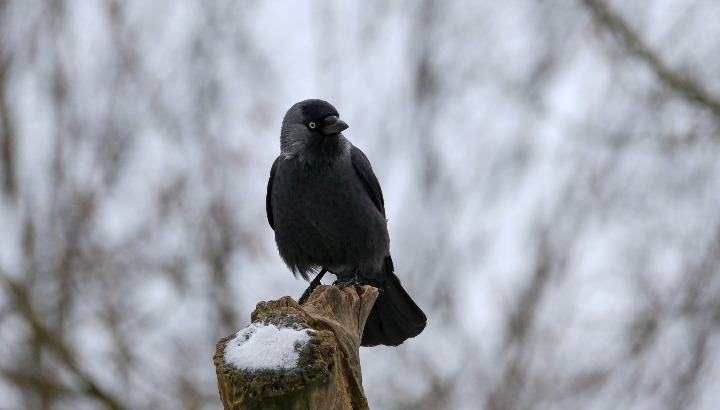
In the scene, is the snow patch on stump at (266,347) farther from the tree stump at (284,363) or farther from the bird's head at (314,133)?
the bird's head at (314,133)

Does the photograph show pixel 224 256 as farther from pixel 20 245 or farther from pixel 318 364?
pixel 318 364

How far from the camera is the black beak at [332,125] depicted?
5653 mm

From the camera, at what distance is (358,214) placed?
5668mm

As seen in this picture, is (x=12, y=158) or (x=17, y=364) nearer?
(x=17, y=364)

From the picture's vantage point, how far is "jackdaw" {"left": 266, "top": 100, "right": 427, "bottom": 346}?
557 cm

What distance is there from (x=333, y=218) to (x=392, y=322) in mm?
809

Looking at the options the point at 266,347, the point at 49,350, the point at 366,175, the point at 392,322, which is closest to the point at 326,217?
the point at 366,175

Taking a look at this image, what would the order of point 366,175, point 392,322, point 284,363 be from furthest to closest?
point 366,175 < point 392,322 < point 284,363

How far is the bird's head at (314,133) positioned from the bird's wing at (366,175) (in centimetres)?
12

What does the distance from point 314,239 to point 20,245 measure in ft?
20.0

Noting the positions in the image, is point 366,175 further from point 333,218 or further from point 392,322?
point 392,322

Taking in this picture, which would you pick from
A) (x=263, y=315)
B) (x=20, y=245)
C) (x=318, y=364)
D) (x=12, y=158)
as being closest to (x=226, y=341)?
(x=263, y=315)

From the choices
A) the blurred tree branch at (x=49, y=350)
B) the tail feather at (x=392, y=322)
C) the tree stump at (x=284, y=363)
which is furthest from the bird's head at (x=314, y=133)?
the blurred tree branch at (x=49, y=350)

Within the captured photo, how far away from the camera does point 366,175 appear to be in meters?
5.95
